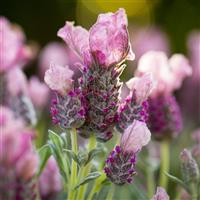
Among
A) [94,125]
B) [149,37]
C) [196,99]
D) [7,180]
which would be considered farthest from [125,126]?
[149,37]

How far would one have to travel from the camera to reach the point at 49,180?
1896 mm

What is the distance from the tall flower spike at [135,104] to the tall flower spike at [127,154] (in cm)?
5

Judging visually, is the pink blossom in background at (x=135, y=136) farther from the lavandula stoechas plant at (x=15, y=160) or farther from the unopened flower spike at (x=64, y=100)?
the lavandula stoechas plant at (x=15, y=160)

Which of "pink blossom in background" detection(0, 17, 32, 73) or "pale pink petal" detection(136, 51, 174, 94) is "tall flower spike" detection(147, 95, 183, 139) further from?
"pink blossom in background" detection(0, 17, 32, 73)

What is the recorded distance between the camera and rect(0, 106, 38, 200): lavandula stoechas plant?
1185 mm

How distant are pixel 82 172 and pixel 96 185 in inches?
3.7

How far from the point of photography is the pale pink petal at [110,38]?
1.46 meters

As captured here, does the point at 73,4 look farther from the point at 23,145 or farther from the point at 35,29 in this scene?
the point at 23,145

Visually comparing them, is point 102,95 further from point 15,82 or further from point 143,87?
point 15,82

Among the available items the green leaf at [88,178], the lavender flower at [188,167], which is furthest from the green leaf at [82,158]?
the lavender flower at [188,167]

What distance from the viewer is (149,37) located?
4895 mm

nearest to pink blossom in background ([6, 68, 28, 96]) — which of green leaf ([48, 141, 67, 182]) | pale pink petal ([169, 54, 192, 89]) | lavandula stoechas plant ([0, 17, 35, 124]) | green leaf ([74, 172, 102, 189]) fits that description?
lavandula stoechas plant ([0, 17, 35, 124])

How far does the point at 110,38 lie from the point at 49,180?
22.3 inches

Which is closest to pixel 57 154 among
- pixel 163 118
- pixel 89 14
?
pixel 163 118
